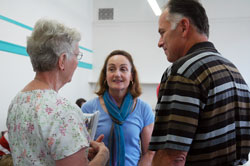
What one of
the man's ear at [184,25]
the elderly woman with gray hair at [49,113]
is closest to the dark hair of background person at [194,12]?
the man's ear at [184,25]

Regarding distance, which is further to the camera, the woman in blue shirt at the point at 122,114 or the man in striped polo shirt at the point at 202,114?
the woman in blue shirt at the point at 122,114

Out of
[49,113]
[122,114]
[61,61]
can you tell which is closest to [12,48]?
[122,114]

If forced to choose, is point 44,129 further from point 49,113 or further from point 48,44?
point 48,44

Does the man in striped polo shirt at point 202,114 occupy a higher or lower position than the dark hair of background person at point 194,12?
lower

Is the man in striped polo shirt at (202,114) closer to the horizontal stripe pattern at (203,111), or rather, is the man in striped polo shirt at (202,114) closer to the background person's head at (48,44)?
the horizontal stripe pattern at (203,111)

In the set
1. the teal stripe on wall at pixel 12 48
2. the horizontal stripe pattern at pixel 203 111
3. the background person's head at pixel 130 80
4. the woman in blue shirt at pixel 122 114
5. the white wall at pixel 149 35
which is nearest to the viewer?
the horizontal stripe pattern at pixel 203 111

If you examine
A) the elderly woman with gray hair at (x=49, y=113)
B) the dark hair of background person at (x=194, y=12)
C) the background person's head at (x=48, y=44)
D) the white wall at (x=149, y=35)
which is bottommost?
the elderly woman with gray hair at (x=49, y=113)

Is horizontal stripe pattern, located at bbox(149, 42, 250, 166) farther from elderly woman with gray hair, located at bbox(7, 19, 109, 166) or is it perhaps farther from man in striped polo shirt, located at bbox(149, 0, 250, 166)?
elderly woman with gray hair, located at bbox(7, 19, 109, 166)

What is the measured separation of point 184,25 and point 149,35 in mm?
5752

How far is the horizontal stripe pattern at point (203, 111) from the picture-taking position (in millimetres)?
1032

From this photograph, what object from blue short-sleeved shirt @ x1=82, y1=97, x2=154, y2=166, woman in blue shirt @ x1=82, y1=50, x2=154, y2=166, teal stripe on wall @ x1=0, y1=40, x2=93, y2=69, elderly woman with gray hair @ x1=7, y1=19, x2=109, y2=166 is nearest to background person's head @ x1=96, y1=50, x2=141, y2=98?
woman in blue shirt @ x1=82, y1=50, x2=154, y2=166

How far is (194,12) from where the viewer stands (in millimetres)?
1256

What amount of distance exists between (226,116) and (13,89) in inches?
152

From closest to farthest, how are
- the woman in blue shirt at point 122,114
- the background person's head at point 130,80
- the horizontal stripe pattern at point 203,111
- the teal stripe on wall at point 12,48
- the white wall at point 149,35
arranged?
the horizontal stripe pattern at point 203,111, the woman in blue shirt at point 122,114, the background person's head at point 130,80, the teal stripe on wall at point 12,48, the white wall at point 149,35
